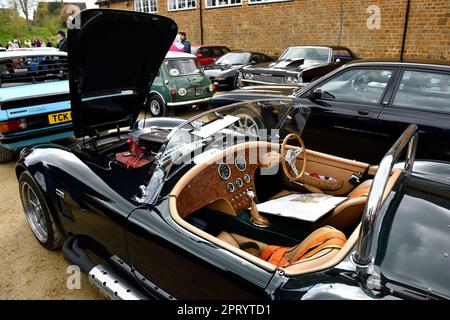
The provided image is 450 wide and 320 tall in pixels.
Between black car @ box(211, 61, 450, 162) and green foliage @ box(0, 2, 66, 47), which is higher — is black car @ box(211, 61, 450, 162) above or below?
below

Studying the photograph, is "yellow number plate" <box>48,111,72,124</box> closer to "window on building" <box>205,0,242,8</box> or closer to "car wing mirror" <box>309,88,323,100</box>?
"car wing mirror" <box>309,88,323,100</box>

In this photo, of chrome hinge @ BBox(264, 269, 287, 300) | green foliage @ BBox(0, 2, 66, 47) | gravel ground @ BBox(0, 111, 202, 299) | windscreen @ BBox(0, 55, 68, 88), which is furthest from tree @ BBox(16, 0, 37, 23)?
chrome hinge @ BBox(264, 269, 287, 300)

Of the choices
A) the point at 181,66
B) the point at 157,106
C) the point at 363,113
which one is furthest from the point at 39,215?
the point at 181,66

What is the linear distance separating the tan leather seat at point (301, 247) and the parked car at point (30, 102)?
362 centimetres

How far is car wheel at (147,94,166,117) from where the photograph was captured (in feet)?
25.5

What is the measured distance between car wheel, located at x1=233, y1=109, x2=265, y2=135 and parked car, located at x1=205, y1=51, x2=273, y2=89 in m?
7.02

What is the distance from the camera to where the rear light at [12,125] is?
433 centimetres

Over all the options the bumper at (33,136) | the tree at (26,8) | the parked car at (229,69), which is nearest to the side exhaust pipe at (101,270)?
the bumper at (33,136)

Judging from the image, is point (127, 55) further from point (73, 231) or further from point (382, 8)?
point (382, 8)

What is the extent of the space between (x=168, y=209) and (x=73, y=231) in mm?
1088

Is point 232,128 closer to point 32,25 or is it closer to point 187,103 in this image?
point 187,103

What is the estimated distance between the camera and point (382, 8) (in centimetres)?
1236
